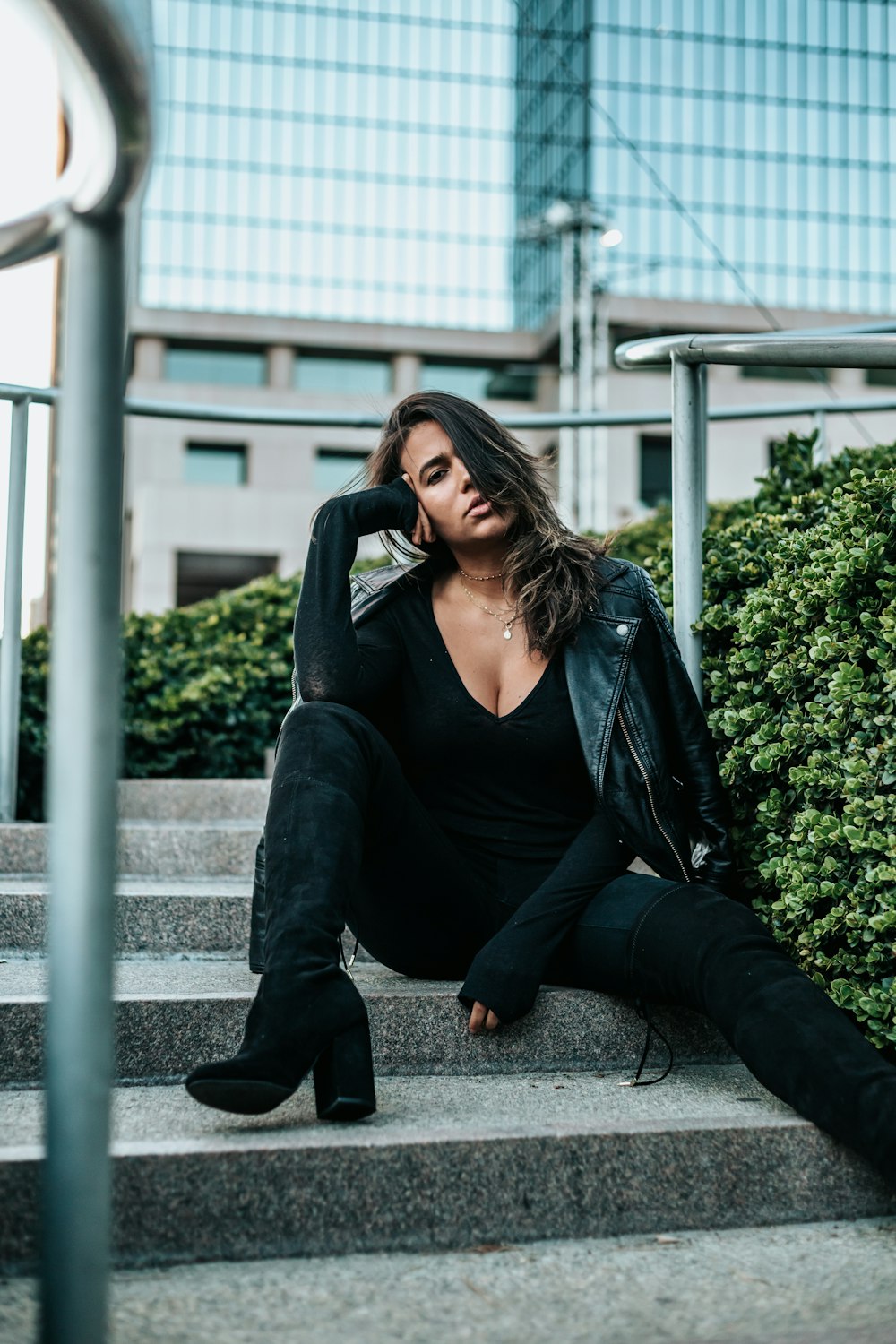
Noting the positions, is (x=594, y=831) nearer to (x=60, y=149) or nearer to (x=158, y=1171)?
(x=158, y=1171)

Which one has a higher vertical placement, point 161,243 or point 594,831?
point 161,243

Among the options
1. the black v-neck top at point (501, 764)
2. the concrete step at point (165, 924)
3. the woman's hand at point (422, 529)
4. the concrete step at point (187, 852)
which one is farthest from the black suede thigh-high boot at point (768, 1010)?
the concrete step at point (187, 852)

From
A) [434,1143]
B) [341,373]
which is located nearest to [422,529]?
[434,1143]

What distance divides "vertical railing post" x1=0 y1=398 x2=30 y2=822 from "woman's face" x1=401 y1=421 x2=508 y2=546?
136 centimetres

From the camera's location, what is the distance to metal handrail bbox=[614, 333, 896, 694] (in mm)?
2531

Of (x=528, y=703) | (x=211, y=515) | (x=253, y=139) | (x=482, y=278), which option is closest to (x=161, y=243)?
(x=253, y=139)

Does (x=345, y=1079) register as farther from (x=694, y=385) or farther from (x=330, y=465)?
(x=330, y=465)

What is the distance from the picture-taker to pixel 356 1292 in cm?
151

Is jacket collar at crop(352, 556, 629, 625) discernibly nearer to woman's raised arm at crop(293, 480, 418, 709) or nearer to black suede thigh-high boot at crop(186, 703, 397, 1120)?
woman's raised arm at crop(293, 480, 418, 709)

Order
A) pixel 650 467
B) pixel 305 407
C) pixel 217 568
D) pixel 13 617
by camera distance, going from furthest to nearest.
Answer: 1. pixel 305 407
2. pixel 217 568
3. pixel 650 467
4. pixel 13 617

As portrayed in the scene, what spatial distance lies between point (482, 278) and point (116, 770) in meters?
38.2

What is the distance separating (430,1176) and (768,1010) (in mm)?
554

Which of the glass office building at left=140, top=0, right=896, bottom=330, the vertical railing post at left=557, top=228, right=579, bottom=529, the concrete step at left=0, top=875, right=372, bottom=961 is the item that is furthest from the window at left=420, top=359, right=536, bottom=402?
the concrete step at left=0, top=875, right=372, bottom=961

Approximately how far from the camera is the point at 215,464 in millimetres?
29938
